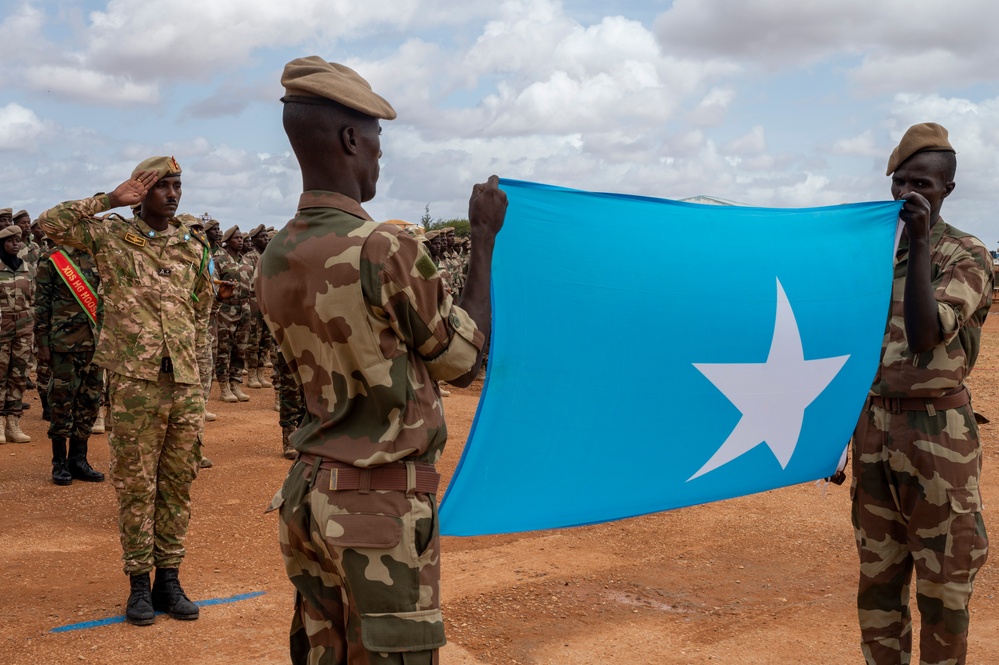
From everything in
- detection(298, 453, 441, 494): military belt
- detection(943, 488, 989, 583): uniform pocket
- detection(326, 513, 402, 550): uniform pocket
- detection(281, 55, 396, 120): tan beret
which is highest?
detection(281, 55, 396, 120): tan beret

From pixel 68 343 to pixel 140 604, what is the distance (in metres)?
3.97

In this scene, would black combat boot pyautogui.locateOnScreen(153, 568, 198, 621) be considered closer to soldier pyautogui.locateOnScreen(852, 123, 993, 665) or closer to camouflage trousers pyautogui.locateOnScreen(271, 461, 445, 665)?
camouflage trousers pyautogui.locateOnScreen(271, 461, 445, 665)

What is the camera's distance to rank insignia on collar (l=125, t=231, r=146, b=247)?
493 centimetres

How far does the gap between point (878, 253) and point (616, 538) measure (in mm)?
3272

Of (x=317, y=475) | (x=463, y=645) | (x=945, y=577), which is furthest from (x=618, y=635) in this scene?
(x=317, y=475)

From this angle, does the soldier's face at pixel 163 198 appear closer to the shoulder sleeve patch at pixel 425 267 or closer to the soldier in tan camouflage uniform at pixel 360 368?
the soldier in tan camouflage uniform at pixel 360 368

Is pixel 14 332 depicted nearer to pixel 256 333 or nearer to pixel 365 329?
pixel 256 333

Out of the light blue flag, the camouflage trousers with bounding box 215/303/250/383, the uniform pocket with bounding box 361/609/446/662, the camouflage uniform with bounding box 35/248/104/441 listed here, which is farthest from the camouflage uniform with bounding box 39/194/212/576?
the camouflage trousers with bounding box 215/303/250/383

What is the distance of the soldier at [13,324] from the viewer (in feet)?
31.0

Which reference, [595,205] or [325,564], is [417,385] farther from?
[595,205]

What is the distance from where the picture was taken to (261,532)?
6.71 meters

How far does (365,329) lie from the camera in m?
2.36

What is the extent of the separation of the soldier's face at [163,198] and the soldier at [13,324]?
16.9ft

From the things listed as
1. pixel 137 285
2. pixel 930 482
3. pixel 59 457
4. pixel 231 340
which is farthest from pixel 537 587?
pixel 231 340
